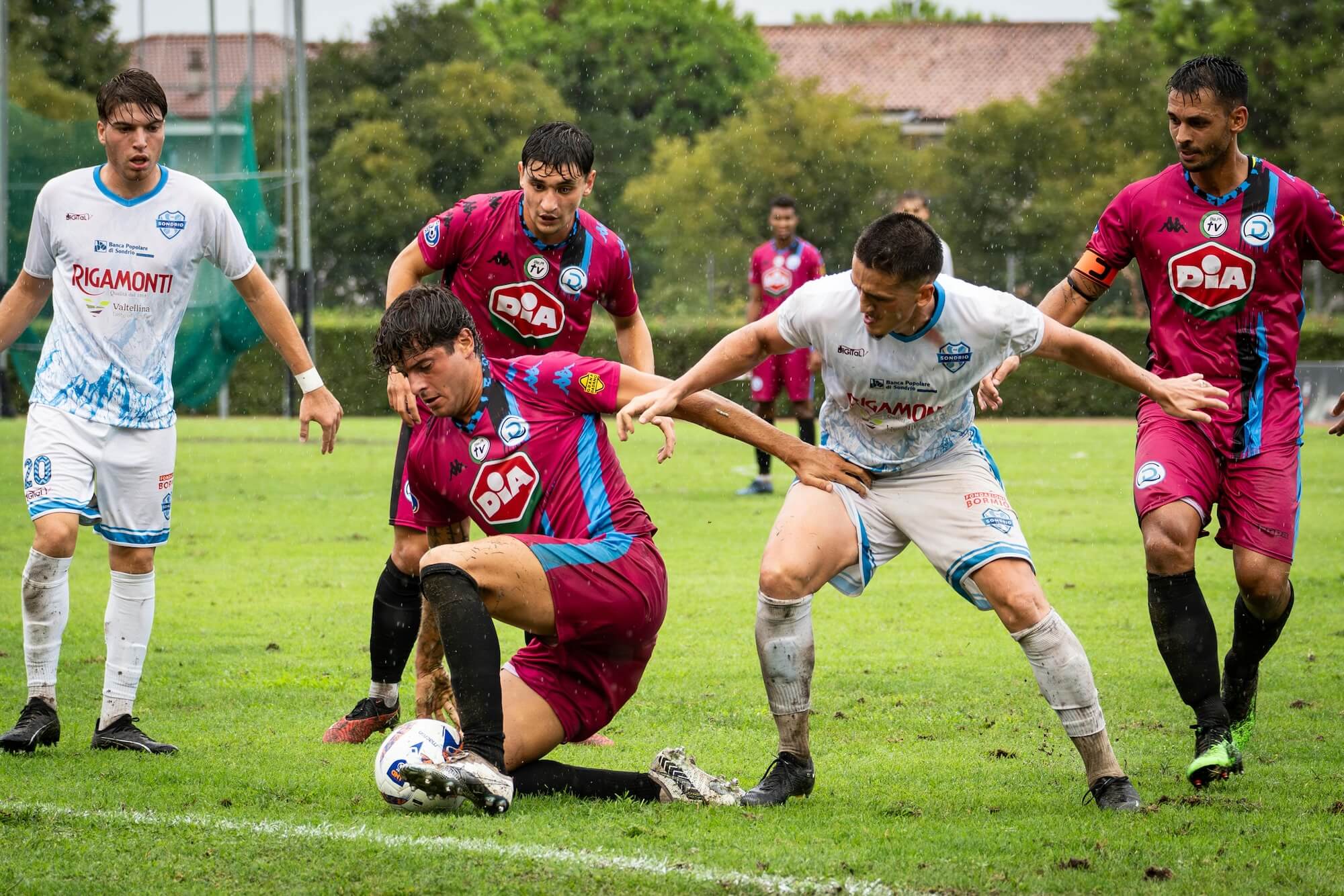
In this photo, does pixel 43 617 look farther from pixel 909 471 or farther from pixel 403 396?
pixel 909 471

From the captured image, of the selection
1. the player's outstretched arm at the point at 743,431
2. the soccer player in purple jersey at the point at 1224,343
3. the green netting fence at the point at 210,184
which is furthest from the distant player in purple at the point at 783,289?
the player's outstretched arm at the point at 743,431

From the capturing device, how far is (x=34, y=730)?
219 inches

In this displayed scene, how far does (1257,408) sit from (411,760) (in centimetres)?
323

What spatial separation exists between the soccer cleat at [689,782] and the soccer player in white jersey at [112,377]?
1.79 meters

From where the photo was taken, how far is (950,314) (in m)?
4.88

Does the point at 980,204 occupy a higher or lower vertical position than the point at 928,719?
higher

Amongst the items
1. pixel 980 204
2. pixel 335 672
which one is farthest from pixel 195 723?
pixel 980 204

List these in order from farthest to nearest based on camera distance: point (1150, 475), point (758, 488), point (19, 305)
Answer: point (758, 488) → point (19, 305) → point (1150, 475)

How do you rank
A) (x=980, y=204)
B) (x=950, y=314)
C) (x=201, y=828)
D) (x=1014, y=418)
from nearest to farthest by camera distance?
(x=201, y=828), (x=950, y=314), (x=1014, y=418), (x=980, y=204)

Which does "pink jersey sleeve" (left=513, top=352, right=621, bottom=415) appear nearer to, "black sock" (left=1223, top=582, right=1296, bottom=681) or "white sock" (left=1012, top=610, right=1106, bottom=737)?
"white sock" (left=1012, top=610, right=1106, bottom=737)

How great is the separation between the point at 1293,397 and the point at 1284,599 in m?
0.74

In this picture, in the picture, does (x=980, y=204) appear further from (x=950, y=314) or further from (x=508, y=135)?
(x=950, y=314)

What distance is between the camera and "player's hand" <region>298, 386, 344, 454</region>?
19.0 feet

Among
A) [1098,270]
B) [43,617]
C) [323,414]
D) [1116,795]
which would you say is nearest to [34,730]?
[43,617]
